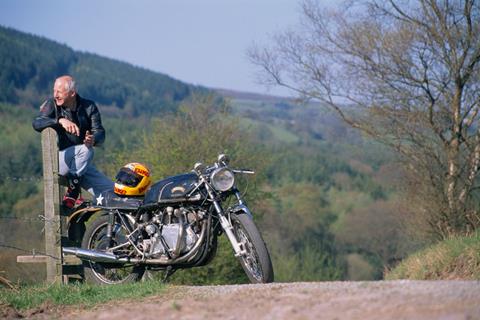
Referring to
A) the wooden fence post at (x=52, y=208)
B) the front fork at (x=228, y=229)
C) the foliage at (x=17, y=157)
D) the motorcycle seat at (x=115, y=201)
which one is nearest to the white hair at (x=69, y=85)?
the wooden fence post at (x=52, y=208)

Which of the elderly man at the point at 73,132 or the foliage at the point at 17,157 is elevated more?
the elderly man at the point at 73,132

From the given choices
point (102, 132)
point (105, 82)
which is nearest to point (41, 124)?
point (102, 132)

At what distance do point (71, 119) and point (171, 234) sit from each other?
212cm

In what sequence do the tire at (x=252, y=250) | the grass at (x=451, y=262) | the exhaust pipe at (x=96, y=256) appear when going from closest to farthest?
1. the tire at (x=252, y=250)
2. the exhaust pipe at (x=96, y=256)
3. the grass at (x=451, y=262)

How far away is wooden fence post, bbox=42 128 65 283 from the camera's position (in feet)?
37.0

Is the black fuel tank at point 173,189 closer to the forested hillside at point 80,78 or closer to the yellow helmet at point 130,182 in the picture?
the yellow helmet at point 130,182

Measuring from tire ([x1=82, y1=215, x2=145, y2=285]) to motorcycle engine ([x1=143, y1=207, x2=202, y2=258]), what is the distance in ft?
1.77

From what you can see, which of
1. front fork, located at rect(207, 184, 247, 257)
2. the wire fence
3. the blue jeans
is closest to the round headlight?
front fork, located at rect(207, 184, 247, 257)

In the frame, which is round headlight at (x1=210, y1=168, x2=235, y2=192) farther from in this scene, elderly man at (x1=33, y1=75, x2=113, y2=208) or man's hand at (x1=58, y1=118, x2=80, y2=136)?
man's hand at (x1=58, y1=118, x2=80, y2=136)

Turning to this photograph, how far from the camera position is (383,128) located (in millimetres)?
25734

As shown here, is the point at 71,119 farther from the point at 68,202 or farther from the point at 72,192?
the point at 68,202

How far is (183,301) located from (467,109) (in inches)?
681

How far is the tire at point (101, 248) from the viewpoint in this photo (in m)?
11.2

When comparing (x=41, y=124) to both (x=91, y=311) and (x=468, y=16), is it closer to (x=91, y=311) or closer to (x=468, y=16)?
(x=91, y=311)
